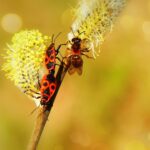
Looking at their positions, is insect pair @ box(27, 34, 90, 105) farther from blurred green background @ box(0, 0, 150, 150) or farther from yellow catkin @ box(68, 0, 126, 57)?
blurred green background @ box(0, 0, 150, 150)

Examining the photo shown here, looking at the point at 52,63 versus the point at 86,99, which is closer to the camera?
the point at 52,63

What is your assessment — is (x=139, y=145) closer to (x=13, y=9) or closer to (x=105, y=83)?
(x=105, y=83)

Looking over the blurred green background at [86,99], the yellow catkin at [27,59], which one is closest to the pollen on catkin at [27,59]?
the yellow catkin at [27,59]

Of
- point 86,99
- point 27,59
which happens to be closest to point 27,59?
point 27,59

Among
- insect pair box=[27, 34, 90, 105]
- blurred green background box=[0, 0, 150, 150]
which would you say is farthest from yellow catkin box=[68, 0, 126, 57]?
blurred green background box=[0, 0, 150, 150]

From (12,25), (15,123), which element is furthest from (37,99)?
(12,25)

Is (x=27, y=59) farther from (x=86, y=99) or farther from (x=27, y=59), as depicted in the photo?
(x=86, y=99)

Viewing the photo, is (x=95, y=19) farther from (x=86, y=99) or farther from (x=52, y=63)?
(x=86, y=99)
